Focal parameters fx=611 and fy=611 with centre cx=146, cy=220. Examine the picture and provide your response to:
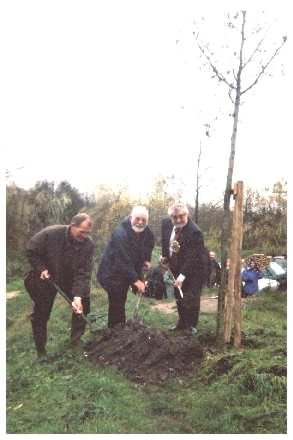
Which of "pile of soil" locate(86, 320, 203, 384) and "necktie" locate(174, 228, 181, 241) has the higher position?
"necktie" locate(174, 228, 181, 241)

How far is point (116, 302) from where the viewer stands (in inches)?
266

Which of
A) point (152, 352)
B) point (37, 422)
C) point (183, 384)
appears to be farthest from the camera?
point (152, 352)

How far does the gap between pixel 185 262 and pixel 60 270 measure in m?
1.40

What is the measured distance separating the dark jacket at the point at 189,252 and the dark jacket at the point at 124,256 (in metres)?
0.18

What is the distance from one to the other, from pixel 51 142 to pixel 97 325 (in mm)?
2073

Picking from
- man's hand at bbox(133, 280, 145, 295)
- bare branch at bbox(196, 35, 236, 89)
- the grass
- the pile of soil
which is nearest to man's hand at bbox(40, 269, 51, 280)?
the grass

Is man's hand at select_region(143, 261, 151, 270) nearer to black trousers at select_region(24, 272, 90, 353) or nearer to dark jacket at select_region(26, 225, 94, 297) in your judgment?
dark jacket at select_region(26, 225, 94, 297)

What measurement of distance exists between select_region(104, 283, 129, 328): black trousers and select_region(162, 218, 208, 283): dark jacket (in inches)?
24.0

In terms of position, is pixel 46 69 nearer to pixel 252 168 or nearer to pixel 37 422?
pixel 252 168

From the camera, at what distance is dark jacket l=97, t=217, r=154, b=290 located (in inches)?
264

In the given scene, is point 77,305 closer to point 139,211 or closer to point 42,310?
point 42,310

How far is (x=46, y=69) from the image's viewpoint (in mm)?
6637

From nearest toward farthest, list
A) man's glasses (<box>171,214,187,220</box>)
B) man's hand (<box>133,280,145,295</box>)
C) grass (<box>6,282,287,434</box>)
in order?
grass (<box>6,282,287,434</box>) → man's glasses (<box>171,214,187,220</box>) → man's hand (<box>133,280,145,295</box>)

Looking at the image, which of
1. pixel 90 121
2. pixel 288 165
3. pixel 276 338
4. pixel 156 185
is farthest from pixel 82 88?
pixel 276 338
